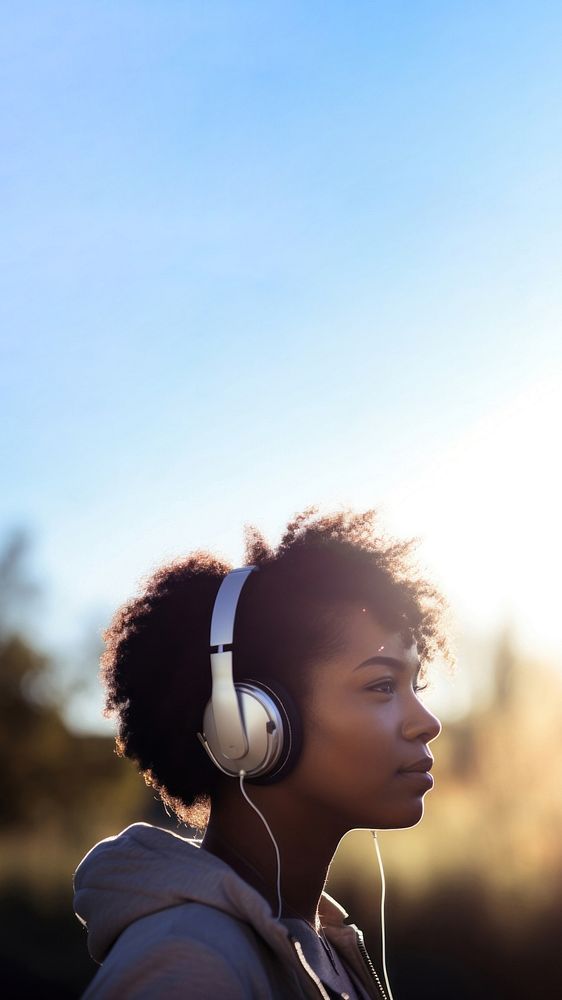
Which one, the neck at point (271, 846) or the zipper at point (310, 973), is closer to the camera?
the zipper at point (310, 973)

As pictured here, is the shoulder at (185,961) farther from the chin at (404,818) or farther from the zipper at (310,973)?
the chin at (404,818)

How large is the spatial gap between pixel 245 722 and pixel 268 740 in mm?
68

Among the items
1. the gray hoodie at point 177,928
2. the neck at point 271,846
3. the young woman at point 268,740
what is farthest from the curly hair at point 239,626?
the gray hoodie at point 177,928

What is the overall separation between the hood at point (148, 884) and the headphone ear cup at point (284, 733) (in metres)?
0.23

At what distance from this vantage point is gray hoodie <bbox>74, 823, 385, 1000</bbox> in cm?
184

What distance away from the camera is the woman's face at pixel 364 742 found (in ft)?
7.48

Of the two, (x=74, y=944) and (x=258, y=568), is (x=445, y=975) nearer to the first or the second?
(x=74, y=944)

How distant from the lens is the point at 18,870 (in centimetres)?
1506

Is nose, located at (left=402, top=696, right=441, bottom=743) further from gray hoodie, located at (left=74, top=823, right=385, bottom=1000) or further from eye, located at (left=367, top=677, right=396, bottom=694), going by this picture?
gray hoodie, located at (left=74, top=823, right=385, bottom=1000)

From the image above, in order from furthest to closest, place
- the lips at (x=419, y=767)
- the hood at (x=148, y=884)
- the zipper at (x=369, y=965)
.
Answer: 1. the zipper at (x=369, y=965)
2. the lips at (x=419, y=767)
3. the hood at (x=148, y=884)

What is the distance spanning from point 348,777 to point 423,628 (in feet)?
1.83

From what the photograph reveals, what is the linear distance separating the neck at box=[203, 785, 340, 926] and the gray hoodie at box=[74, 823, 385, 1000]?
5.1 inches

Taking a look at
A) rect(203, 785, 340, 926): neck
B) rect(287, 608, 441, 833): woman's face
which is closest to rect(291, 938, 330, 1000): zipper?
rect(203, 785, 340, 926): neck

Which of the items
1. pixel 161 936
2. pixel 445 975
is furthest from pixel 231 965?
pixel 445 975
